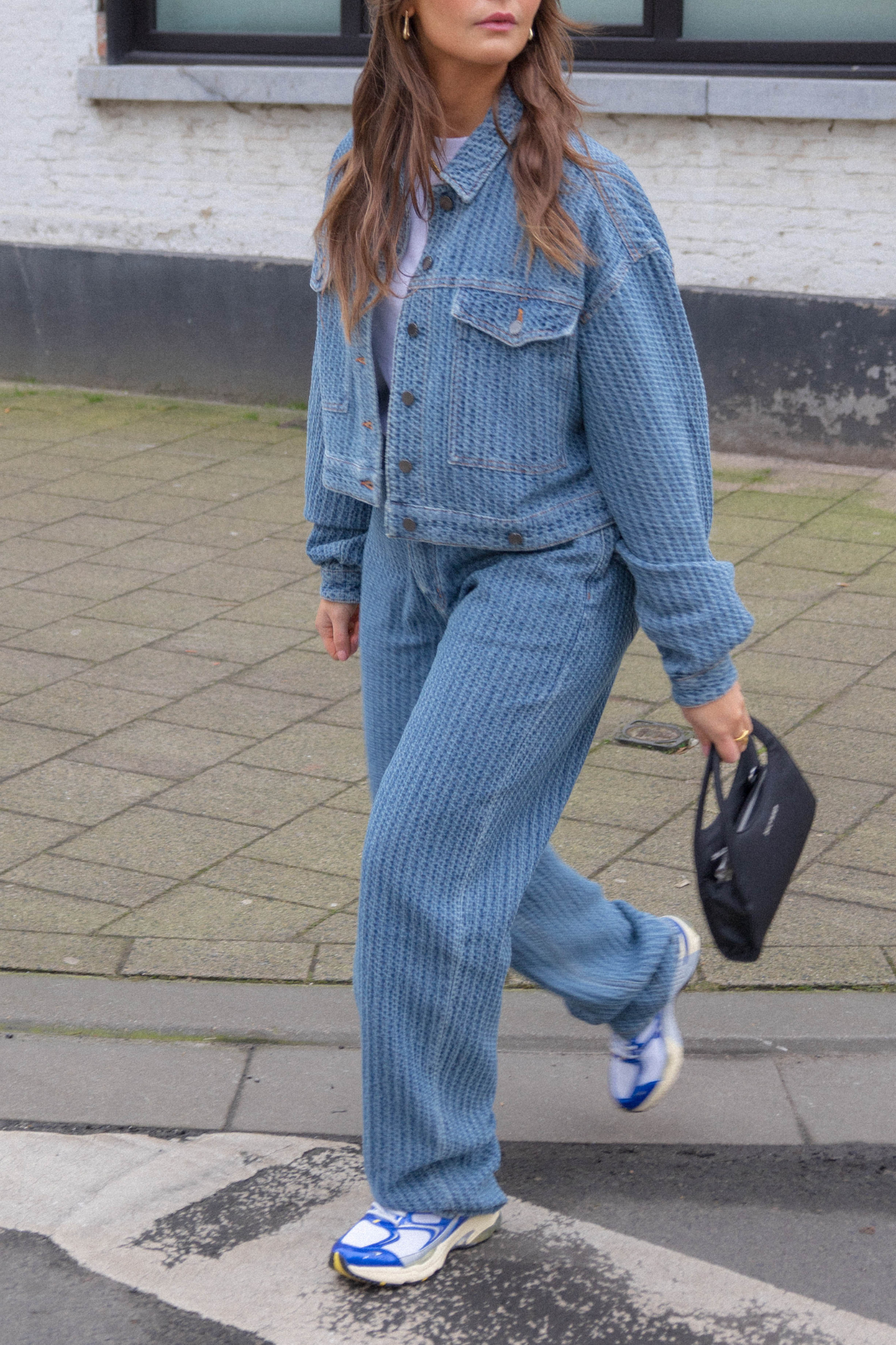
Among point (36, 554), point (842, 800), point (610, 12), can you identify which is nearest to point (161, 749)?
point (842, 800)

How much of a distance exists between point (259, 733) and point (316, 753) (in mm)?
225

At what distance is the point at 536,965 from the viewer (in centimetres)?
277

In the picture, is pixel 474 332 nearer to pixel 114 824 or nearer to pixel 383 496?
pixel 383 496

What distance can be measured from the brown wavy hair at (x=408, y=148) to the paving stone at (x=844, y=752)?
2.26 meters

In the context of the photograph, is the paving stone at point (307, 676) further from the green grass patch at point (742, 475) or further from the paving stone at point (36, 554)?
the green grass patch at point (742, 475)

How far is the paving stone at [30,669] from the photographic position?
507 centimetres

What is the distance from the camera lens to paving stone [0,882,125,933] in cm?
362

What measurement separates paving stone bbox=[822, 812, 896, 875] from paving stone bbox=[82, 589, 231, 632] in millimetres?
2453

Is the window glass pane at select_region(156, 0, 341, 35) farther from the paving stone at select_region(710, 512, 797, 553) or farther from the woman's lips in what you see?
the woman's lips

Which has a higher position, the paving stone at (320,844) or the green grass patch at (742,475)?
the paving stone at (320,844)

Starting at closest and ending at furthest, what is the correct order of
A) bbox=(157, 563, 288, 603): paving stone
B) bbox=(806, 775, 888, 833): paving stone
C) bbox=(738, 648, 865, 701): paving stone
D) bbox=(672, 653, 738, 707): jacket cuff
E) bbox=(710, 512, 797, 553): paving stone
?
bbox=(672, 653, 738, 707): jacket cuff → bbox=(806, 775, 888, 833): paving stone → bbox=(738, 648, 865, 701): paving stone → bbox=(157, 563, 288, 603): paving stone → bbox=(710, 512, 797, 553): paving stone

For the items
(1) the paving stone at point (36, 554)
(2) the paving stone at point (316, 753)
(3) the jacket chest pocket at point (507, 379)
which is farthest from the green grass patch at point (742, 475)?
(3) the jacket chest pocket at point (507, 379)

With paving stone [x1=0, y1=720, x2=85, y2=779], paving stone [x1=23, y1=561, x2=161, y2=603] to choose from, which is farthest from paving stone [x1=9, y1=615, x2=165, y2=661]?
paving stone [x1=0, y1=720, x2=85, y2=779]

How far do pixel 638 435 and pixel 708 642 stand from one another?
0.98ft
